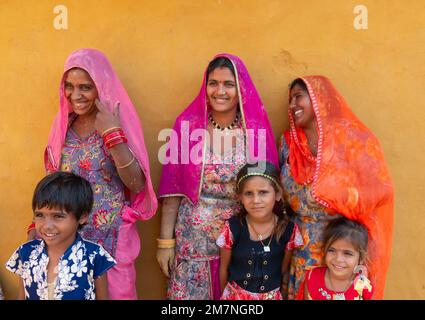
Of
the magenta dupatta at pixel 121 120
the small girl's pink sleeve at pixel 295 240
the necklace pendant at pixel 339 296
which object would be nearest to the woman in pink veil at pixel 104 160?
the magenta dupatta at pixel 121 120

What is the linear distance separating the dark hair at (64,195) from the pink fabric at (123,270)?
16.7 inches

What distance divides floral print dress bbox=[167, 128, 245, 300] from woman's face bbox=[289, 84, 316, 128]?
40 centimetres

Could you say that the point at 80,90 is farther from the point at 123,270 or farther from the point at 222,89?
the point at 123,270

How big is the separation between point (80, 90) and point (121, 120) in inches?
11.8

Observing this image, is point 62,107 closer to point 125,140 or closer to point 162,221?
point 125,140

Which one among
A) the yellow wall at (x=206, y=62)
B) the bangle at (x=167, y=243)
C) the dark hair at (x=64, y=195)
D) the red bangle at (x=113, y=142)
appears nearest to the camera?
the dark hair at (x=64, y=195)

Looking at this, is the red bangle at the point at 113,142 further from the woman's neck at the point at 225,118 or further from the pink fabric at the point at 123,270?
the woman's neck at the point at 225,118

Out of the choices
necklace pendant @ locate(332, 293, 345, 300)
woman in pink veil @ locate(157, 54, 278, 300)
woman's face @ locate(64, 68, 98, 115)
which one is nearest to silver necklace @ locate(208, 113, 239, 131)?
woman in pink veil @ locate(157, 54, 278, 300)

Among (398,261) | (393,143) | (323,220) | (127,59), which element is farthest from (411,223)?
(127,59)

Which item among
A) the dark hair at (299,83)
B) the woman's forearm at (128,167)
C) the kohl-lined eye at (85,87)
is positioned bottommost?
the woman's forearm at (128,167)

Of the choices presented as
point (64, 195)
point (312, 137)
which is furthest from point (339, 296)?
point (64, 195)

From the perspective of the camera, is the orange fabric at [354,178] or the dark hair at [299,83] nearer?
the orange fabric at [354,178]

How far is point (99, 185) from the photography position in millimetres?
2887

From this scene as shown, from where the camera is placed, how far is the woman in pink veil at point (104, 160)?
287 centimetres
